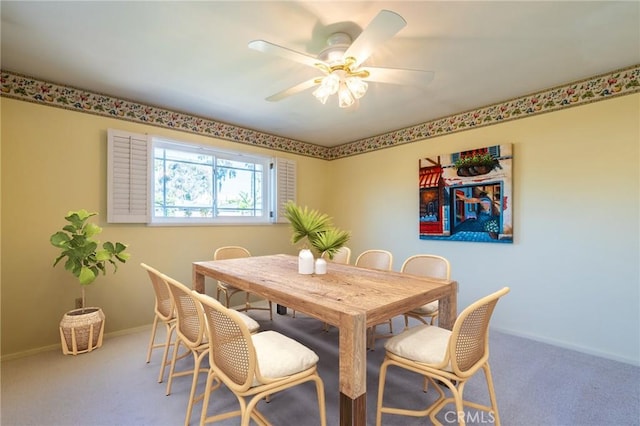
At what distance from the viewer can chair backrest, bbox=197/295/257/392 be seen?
116cm

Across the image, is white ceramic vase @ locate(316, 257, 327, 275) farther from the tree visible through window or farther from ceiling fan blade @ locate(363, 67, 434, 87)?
the tree visible through window

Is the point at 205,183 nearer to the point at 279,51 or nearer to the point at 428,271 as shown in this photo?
the point at 279,51

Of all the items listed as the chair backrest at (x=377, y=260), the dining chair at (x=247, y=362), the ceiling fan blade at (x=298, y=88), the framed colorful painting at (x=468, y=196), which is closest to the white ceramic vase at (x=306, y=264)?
the dining chair at (x=247, y=362)

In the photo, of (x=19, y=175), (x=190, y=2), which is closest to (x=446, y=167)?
(x=190, y=2)

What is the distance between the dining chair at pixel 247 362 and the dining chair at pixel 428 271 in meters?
1.17

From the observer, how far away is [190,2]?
1.59 meters

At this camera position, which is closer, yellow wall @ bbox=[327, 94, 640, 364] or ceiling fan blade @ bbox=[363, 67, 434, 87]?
ceiling fan blade @ bbox=[363, 67, 434, 87]

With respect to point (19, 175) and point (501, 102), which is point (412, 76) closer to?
point (501, 102)

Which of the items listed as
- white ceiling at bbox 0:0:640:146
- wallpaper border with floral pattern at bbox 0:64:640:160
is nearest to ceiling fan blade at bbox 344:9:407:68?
white ceiling at bbox 0:0:640:146

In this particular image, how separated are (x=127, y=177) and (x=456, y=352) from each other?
→ 3164mm

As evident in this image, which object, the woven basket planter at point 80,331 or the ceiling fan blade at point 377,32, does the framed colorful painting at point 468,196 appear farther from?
the woven basket planter at point 80,331

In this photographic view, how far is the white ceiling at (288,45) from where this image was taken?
165cm

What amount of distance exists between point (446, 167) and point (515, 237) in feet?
3.38

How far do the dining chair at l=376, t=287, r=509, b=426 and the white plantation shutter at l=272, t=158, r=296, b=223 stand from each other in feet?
9.22
